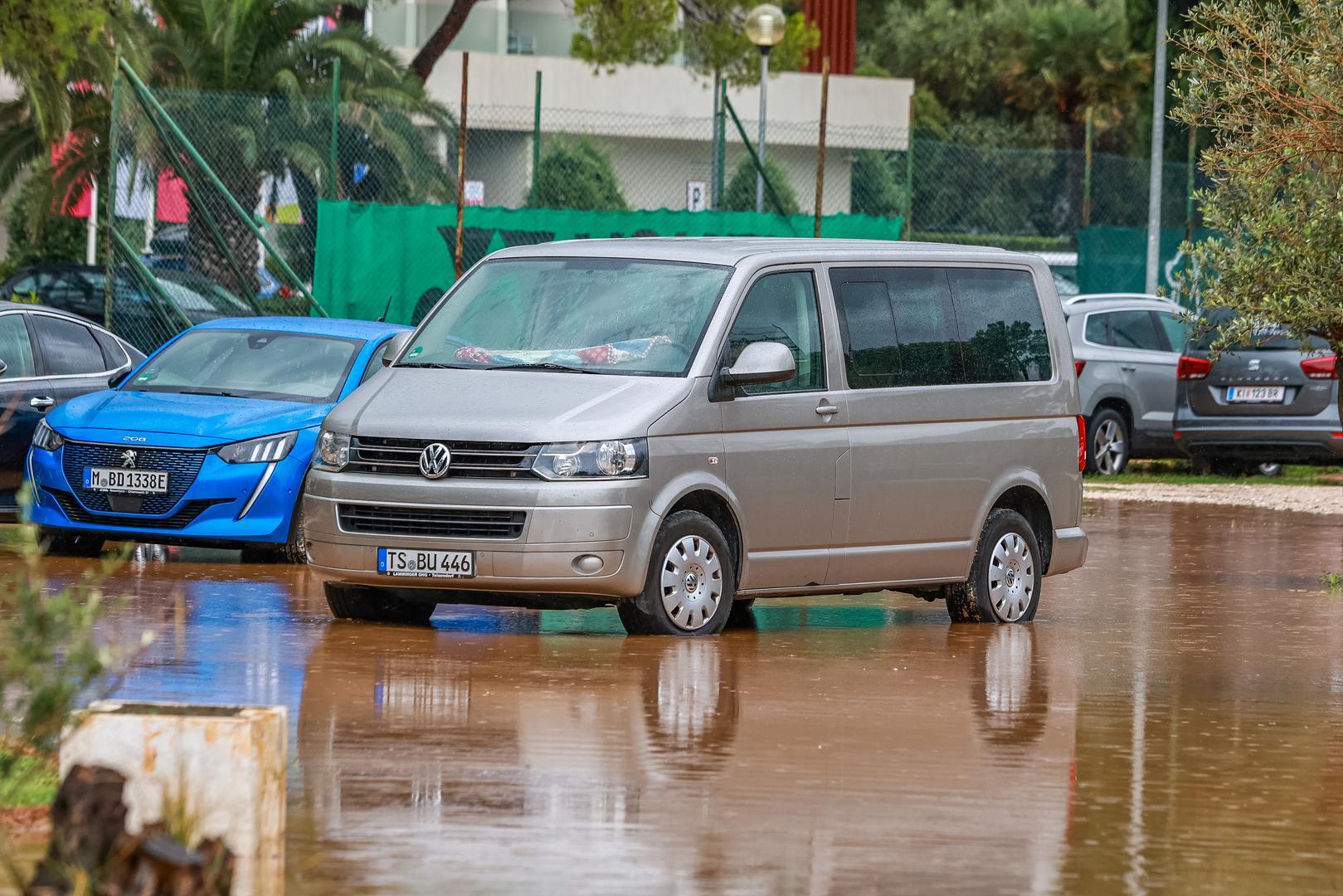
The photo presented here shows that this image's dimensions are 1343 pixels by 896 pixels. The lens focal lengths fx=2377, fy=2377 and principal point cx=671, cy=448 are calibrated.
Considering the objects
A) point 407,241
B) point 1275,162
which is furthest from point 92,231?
point 1275,162

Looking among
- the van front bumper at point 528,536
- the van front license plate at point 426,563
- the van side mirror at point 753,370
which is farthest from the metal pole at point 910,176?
the van front license plate at point 426,563

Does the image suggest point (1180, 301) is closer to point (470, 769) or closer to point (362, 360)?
point (362, 360)

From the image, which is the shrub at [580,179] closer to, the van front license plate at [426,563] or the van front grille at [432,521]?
the van front grille at [432,521]

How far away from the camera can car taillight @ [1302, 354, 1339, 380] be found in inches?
885

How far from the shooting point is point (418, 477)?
10.8 m

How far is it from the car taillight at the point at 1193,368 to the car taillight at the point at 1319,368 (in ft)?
2.90

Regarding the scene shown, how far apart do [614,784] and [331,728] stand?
1.33 meters

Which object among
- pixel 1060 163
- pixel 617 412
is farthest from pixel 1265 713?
pixel 1060 163

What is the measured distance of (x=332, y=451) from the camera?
11.1 metres

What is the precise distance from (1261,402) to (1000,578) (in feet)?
35.9

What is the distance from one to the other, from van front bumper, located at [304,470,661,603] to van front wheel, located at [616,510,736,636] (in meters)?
0.12

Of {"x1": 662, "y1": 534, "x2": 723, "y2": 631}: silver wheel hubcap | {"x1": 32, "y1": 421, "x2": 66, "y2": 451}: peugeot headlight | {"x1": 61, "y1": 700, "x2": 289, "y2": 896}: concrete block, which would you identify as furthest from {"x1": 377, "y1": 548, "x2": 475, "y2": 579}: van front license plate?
{"x1": 61, "y1": 700, "x2": 289, "y2": 896}: concrete block

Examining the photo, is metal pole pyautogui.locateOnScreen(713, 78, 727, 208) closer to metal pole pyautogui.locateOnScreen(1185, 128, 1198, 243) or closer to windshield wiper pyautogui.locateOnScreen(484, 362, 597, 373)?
metal pole pyautogui.locateOnScreen(1185, 128, 1198, 243)

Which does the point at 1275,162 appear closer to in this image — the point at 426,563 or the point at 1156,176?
the point at 426,563
